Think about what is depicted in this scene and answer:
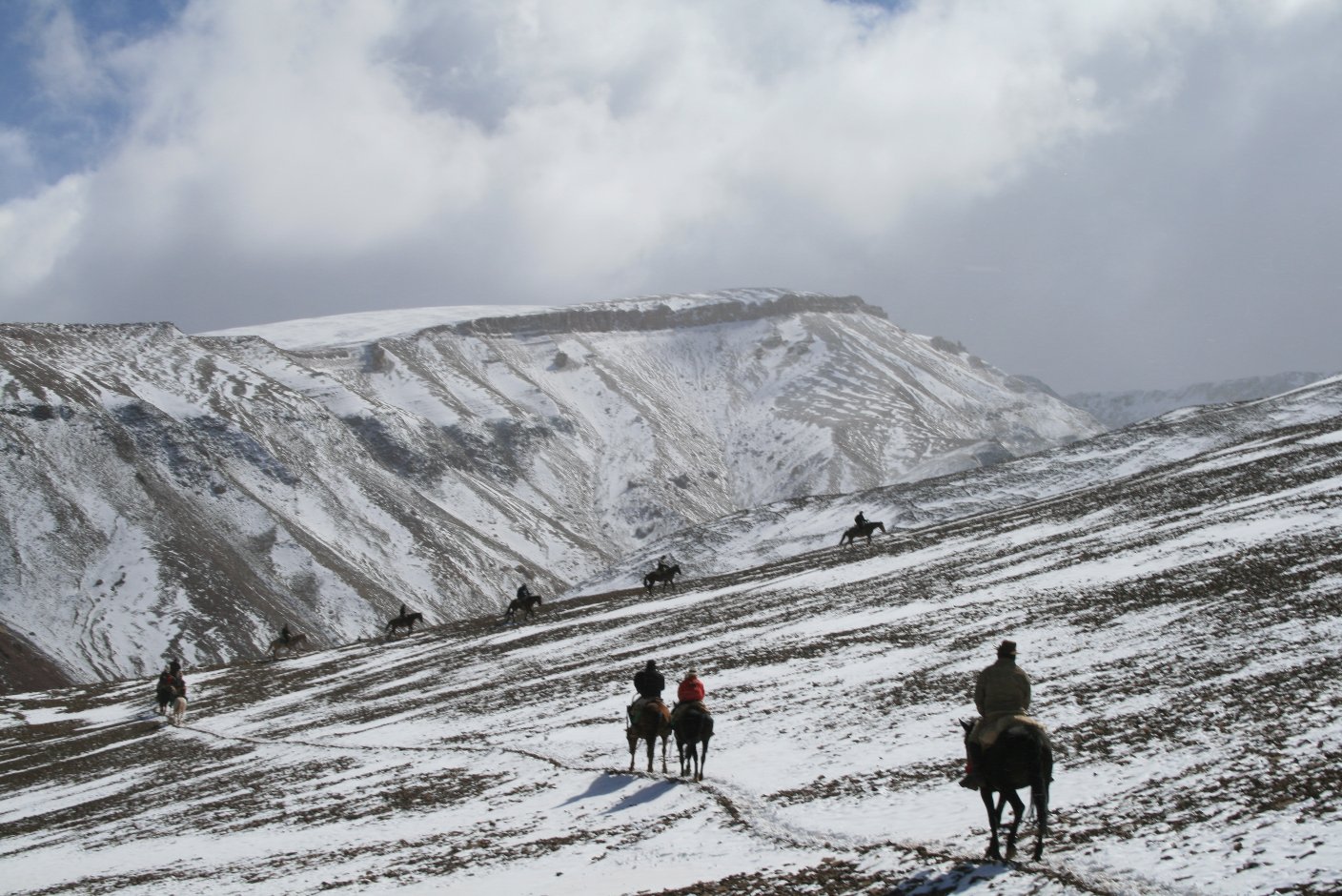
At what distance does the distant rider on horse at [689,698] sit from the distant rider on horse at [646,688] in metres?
1.08

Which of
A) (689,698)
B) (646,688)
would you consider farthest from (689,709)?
(646,688)

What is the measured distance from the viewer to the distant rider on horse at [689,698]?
22.7m

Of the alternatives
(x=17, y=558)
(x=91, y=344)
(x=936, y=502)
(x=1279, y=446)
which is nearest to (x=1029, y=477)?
(x=936, y=502)

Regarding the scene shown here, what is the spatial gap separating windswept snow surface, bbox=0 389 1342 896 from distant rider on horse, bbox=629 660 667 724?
4.44ft

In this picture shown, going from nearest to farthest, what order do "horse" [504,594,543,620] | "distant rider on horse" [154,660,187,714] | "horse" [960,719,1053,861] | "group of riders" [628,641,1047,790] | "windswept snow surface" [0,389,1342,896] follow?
"horse" [960,719,1053,861], "group of riders" [628,641,1047,790], "windswept snow surface" [0,389,1342,896], "distant rider on horse" [154,660,187,714], "horse" [504,594,543,620]

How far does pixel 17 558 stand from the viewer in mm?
124062

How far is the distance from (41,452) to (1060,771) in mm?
149390

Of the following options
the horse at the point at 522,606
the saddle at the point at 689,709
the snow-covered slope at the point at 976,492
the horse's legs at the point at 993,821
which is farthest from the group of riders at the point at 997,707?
the snow-covered slope at the point at 976,492

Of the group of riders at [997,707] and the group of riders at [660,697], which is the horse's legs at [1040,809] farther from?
the group of riders at [660,697]

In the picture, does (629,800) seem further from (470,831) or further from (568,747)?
(568,747)

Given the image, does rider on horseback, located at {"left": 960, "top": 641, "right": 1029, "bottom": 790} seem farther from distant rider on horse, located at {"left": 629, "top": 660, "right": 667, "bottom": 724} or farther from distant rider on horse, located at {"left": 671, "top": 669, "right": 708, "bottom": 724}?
distant rider on horse, located at {"left": 629, "top": 660, "right": 667, "bottom": 724}

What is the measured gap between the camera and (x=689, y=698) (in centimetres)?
2295

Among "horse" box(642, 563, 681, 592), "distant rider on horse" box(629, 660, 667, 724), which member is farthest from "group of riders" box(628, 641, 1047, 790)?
"horse" box(642, 563, 681, 592)

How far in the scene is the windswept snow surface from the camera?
14789 mm
